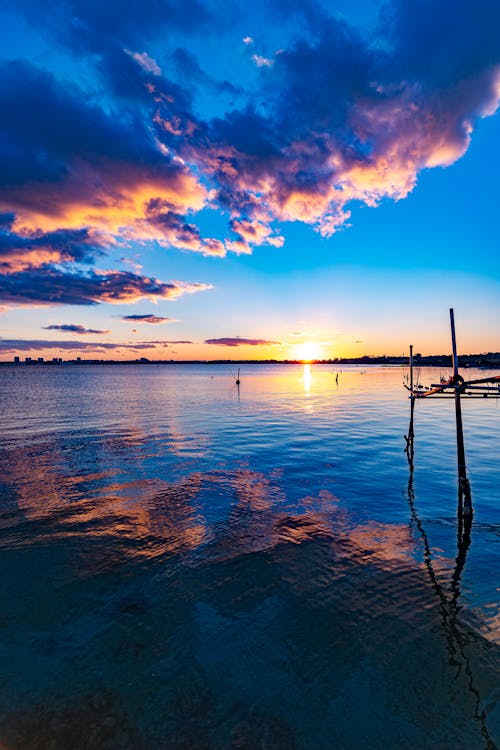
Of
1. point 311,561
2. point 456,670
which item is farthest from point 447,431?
point 456,670

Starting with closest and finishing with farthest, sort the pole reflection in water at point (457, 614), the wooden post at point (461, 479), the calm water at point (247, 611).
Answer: the calm water at point (247, 611)
the pole reflection in water at point (457, 614)
the wooden post at point (461, 479)

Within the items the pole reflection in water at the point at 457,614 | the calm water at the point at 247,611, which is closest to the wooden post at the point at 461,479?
the pole reflection in water at the point at 457,614

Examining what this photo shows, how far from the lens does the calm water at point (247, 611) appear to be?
21.5 ft

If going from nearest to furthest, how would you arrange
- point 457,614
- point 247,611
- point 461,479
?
point 457,614, point 247,611, point 461,479

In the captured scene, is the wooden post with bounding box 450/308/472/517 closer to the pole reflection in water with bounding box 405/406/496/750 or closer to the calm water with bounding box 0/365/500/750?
the pole reflection in water with bounding box 405/406/496/750

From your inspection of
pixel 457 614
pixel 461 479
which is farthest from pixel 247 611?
pixel 461 479

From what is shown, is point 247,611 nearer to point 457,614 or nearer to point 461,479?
point 457,614

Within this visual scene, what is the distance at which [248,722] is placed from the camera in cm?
651

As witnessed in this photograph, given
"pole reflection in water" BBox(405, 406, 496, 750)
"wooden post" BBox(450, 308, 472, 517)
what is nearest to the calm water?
"pole reflection in water" BBox(405, 406, 496, 750)

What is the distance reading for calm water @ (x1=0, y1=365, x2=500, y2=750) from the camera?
655cm

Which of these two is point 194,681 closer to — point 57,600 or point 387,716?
point 387,716

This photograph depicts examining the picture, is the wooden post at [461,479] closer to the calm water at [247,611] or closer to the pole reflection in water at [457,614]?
the pole reflection in water at [457,614]

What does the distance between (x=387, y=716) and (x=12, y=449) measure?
3145 centimetres

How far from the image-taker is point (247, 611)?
955cm
